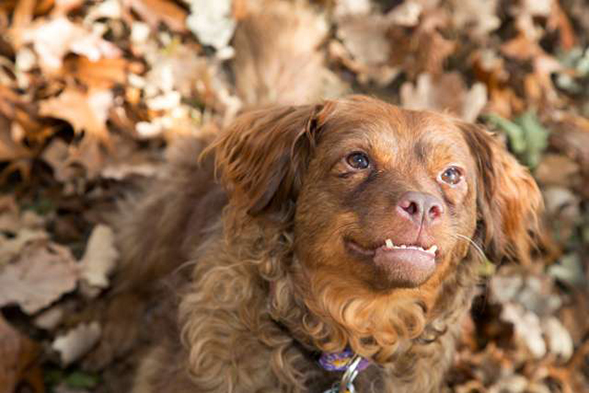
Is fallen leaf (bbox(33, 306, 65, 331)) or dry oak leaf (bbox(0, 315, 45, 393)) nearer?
dry oak leaf (bbox(0, 315, 45, 393))

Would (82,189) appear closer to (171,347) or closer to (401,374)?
(171,347)

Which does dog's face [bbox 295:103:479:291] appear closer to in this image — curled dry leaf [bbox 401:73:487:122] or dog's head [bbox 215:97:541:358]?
dog's head [bbox 215:97:541:358]

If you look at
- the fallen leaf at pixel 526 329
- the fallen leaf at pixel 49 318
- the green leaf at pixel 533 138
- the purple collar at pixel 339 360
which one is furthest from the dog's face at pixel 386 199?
the green leaf at pixel 533 138

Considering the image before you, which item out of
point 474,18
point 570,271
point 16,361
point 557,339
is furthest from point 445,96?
point 16,361

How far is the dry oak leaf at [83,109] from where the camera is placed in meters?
3.94

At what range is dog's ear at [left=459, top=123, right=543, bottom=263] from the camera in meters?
2.89

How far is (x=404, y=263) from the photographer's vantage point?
92.6 inches

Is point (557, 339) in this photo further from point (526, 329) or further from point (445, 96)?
point (445, 96)

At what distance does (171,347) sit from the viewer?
339 centimetres

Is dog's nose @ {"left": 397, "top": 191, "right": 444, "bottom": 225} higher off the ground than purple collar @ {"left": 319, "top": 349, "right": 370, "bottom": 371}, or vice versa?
dog's nose @ {"left": 397, "top": 191, "right": 444, "bottom": 225}

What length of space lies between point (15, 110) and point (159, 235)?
3.07ft

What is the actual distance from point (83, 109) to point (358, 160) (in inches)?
78.8

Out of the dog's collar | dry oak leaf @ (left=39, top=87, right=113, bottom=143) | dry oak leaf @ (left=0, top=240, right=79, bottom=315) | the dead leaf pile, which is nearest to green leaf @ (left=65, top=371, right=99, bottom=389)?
the dead leaf pile

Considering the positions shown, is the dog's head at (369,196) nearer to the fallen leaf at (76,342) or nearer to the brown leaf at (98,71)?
the fallen leaf at (76,342)
